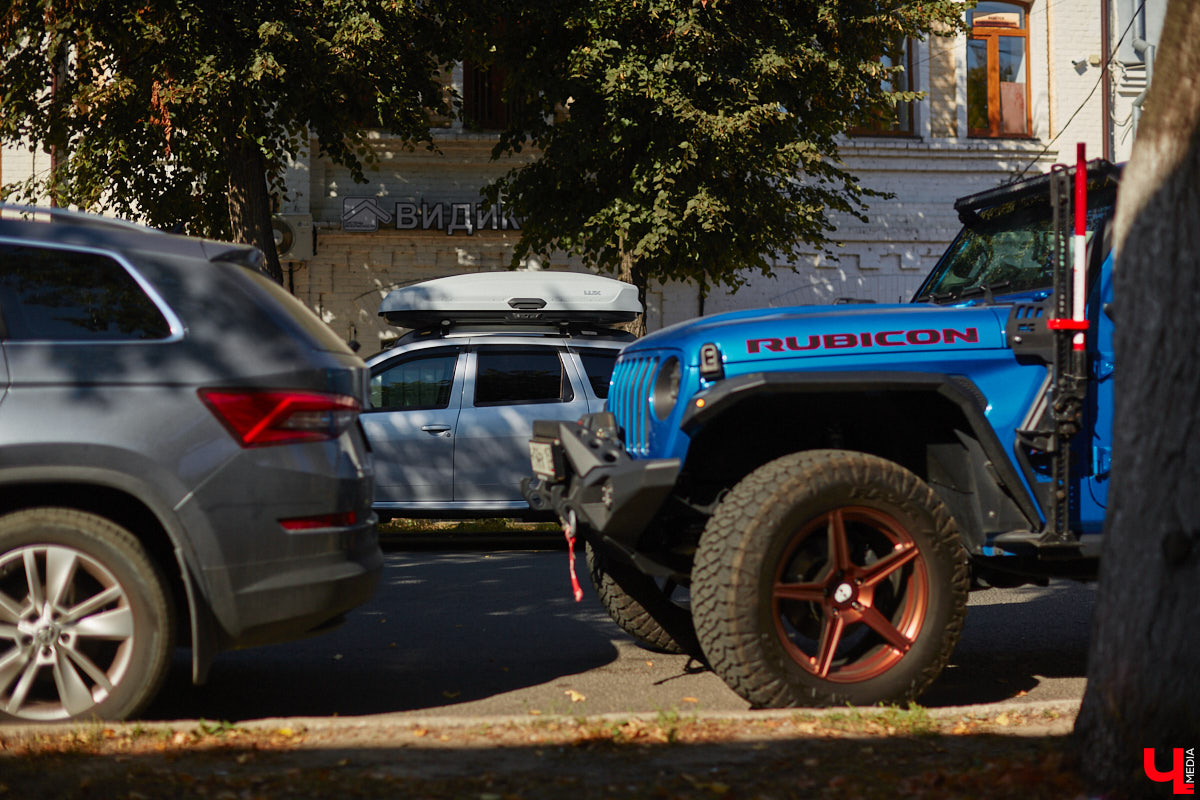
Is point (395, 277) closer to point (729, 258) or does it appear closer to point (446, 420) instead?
point (729, 258)

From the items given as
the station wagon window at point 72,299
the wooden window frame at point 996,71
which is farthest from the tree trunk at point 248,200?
the wooden window frame at point 996,71

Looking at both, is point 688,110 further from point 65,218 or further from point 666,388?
point 65,218

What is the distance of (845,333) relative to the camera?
4891mm

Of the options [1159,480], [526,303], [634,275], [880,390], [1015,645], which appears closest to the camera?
[1159,480]

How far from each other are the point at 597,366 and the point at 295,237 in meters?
9.68

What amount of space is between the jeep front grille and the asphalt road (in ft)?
3.53

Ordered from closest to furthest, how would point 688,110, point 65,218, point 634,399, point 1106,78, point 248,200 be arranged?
1. point 65,218
2. point 634,399
3. point 248,200
4. point 688,110
5. point 1106,78

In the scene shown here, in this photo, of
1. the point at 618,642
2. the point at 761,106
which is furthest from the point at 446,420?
the point at 761,106

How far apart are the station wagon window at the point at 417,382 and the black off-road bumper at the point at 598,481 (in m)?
5.00

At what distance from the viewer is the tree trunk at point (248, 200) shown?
44.0 feet

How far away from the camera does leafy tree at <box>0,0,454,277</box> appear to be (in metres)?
12.4

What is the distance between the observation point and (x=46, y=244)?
14.8 feet

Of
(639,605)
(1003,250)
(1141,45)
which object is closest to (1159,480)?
(1003,250)

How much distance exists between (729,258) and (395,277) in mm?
6443
